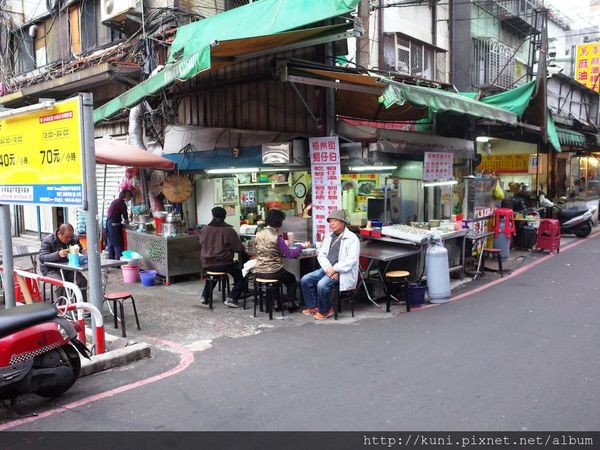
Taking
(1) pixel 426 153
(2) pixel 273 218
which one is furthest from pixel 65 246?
(1) pixel 426 153

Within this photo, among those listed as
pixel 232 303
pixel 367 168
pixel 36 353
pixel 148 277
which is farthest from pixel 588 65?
pixel 36 353

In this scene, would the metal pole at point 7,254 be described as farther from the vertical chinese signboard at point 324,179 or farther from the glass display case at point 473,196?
the glass display case at point 473,196

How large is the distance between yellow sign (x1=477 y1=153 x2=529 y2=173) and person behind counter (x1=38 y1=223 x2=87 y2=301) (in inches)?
575

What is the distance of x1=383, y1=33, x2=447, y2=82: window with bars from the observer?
14836 millimetres

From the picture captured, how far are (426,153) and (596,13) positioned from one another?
25.7 meters

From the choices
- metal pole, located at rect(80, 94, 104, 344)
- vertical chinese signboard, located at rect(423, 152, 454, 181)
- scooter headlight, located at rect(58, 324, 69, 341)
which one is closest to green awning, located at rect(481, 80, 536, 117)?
vertical chinese signboard, located at rect(423, 152, 454, 181)

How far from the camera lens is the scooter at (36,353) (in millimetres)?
4258

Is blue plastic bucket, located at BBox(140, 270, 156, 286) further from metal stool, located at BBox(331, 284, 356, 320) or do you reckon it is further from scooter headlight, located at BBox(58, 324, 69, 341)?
scooter headlight, located at BBox(58, 324, 69, 341)

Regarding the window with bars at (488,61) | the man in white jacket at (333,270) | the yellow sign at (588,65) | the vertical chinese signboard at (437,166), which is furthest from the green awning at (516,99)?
the yellow sign at (588,65)

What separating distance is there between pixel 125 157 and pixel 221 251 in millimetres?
3047

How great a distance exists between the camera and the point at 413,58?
51.7ft

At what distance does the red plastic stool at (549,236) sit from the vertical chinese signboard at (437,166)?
4185mm

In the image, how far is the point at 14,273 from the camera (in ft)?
22.3
